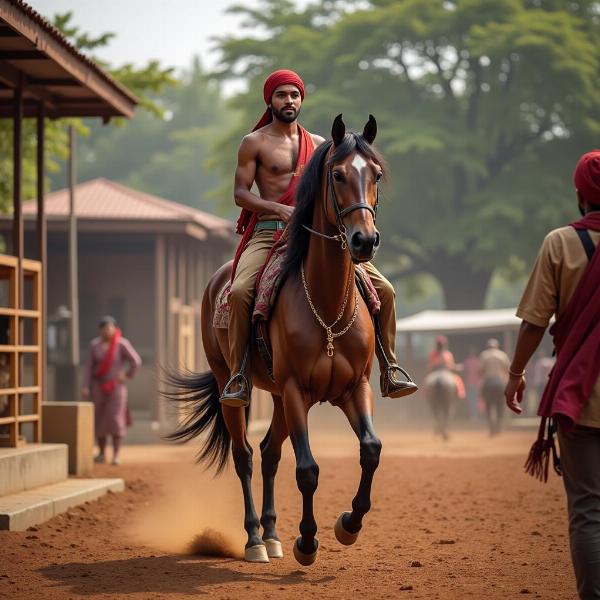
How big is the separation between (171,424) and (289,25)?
21.8 m

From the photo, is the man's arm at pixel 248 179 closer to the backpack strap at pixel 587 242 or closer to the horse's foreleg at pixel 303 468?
the horse's foreleg at pixel 303 468

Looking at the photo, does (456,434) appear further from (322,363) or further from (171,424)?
(322,363)

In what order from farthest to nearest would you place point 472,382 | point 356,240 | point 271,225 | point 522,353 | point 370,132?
1. point 472,382
2. point 271,225
3. point 370,132
4. point 356,240
5. point 522,353

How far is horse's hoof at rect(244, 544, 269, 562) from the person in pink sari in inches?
371

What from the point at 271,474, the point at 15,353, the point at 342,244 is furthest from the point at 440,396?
the point at 342,244

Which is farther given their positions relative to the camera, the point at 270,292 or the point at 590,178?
the point at 270,292

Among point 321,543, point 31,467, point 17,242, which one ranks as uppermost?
point 17,242

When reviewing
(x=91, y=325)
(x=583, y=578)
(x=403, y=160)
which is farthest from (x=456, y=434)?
(x=583, y=578)

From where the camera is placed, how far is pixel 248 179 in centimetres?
856

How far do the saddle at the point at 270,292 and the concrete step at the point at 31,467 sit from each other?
332 centimetres

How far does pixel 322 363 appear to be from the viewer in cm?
759

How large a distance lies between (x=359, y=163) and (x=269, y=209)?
4.24 feet

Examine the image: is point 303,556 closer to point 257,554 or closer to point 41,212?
point 257,554

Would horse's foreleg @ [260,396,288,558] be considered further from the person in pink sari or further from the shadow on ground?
the person in pink sari
